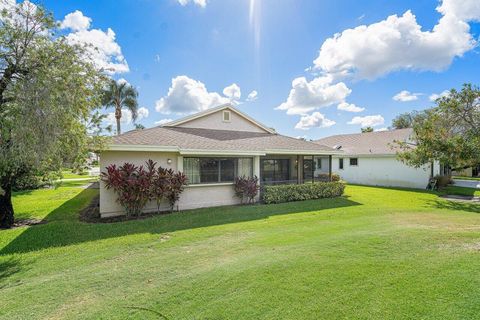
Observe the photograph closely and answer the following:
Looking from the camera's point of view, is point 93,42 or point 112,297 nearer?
point 112,297

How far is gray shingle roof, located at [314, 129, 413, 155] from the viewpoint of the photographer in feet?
72.6

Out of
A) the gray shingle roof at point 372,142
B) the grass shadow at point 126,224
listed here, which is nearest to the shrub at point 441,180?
the gray shingle roof at point 372,142

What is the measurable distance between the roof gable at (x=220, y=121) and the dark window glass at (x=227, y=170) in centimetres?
467

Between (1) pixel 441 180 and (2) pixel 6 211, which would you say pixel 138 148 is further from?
(1) pixel 441 180

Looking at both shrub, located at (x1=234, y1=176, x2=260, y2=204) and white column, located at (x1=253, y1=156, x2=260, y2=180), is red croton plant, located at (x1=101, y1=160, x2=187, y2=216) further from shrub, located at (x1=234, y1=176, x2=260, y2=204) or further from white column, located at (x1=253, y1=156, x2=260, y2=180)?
white column, located at (x1=253, y1=156, x2=260, y2=180)

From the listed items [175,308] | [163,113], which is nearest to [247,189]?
[175,308]

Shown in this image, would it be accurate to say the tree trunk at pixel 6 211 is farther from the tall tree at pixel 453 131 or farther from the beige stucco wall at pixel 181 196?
the tall tree at pixel 453 131

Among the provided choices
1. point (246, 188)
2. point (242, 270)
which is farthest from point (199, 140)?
point (242, 270)

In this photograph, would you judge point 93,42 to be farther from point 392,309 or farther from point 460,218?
point 460,218

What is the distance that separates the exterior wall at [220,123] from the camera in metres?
16.2

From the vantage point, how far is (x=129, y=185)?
9.58 m

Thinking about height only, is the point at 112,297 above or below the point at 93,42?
below

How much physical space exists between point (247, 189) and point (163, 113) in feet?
Answer: 68.8

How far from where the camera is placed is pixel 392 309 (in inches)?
141
